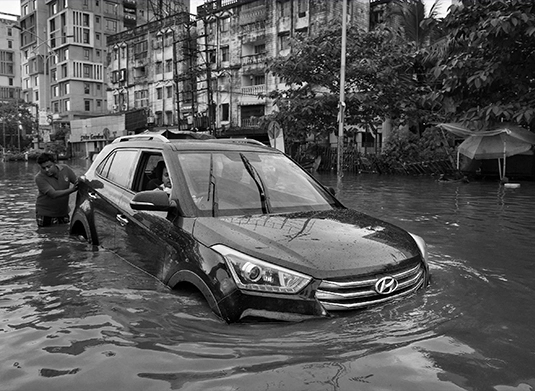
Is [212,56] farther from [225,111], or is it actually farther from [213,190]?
[213,190]

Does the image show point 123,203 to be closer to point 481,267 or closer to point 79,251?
point 79,251

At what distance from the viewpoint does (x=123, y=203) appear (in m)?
4.88

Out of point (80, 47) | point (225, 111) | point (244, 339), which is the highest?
point (80, 47)

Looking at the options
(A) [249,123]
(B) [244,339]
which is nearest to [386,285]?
(B) [244,339]

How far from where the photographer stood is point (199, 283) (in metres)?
3.39

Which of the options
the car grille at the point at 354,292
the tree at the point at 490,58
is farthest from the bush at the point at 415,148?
the car grille at the point at 354,292

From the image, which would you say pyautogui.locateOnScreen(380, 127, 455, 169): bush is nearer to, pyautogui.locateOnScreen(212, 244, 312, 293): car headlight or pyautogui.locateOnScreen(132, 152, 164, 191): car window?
pyautogui.locateOnScreen(132, 152, 164, 191): car window

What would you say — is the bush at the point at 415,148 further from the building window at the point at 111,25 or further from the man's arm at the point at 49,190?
the building window at the point at 111,25

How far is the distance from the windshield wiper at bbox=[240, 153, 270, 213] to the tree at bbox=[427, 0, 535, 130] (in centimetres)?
756

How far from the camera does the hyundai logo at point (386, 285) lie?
3227 millimetres

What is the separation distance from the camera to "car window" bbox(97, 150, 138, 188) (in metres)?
5.13

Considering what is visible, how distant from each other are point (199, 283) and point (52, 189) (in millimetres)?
5113

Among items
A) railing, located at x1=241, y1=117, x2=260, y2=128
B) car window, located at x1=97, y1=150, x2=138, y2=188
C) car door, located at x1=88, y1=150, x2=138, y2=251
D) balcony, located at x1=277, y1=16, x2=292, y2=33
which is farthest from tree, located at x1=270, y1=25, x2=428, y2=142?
car door, located at x1=88, y1=150, x2=138, y2=251

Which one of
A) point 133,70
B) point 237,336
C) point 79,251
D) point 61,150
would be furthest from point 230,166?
point 61,150
